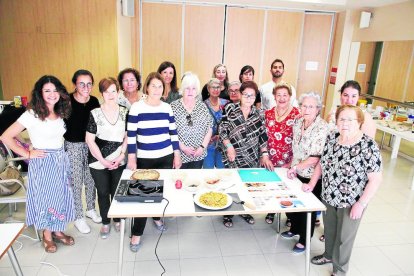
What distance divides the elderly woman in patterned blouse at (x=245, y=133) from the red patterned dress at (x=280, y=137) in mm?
66

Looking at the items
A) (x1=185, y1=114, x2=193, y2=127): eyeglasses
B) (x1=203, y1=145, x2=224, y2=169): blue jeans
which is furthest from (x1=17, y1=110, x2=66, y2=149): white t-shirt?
(x1=203, y1=145, x2=224, y2=169): blue jeans

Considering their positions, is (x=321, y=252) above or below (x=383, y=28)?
below

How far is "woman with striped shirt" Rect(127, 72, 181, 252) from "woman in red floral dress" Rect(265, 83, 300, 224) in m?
0.91

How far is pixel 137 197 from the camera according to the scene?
2.11 meters

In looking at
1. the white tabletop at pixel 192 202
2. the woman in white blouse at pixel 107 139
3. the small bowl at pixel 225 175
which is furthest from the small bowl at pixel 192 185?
the woman in white blouse at pixel 107 139

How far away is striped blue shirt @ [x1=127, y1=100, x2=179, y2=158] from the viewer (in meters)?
2.61

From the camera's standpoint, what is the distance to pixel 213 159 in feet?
11.3

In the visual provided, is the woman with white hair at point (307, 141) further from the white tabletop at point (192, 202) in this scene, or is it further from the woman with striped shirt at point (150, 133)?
the woman with striped shirt at point (150, 133)

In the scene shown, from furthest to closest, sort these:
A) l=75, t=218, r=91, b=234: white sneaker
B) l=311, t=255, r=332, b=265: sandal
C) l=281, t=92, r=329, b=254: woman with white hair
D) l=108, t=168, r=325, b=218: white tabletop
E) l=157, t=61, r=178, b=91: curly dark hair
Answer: l=157, t=61, r=178, b=91: curly dark hair, l=75, t=218, r=91, b=234: white sneaker, l=311, t=255, r=332, b=265: sandal, l=281, t=92, r=329, b=254: woman with white hair, l=108, t=168, r=325, b=218: white tabletop

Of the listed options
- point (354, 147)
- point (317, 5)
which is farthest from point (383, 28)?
point (354, 147)

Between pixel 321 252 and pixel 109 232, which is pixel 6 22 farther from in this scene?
pixel 321 252

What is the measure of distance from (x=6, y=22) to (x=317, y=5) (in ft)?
17.4

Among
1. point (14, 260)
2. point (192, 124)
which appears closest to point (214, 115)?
point (192, 124)

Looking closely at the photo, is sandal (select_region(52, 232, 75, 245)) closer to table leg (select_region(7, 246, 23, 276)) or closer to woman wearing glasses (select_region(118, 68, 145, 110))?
table leg (select_region(7, 246, 23, 276))
